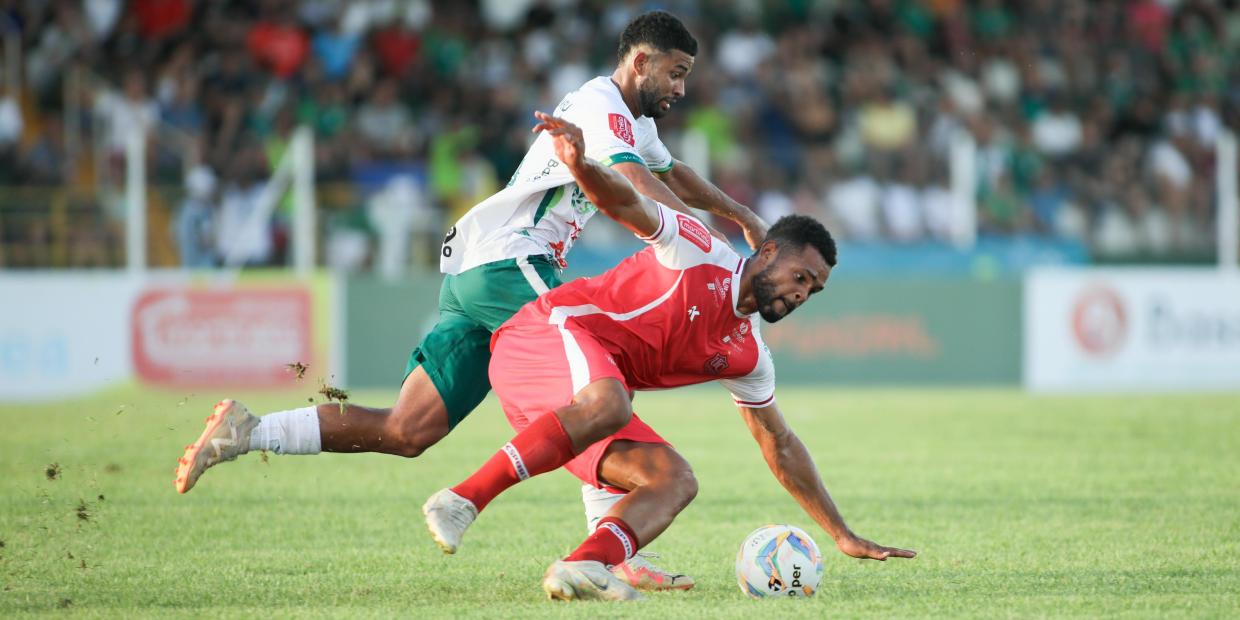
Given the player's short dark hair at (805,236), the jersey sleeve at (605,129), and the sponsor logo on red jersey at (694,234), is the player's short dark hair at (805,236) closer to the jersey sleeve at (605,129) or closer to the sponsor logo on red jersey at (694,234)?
the sponsor logo on red jersey at (694,234)

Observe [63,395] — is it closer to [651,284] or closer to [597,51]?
[597,51]

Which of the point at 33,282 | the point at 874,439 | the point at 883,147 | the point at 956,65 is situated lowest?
the point at 874,439

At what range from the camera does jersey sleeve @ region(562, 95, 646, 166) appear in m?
6.27

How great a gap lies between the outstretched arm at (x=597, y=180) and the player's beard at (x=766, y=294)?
0.48m

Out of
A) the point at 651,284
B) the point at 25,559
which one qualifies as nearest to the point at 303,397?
the point at 25,559

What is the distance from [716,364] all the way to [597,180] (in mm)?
968

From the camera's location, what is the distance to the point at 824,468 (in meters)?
10.3

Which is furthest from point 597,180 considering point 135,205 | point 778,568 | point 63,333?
point 63,333

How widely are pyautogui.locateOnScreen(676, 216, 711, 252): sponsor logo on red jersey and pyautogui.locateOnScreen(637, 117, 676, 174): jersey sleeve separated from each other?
3.02 feet

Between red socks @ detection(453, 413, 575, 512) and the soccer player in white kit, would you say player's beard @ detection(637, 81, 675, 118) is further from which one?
red socks @ detection(453, 413, 575, 512)

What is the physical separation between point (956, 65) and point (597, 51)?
531 cm

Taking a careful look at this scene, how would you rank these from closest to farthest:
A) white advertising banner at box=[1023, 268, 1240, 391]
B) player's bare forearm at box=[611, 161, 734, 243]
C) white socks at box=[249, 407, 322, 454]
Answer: player's bare forearm at box=[611, 161, 734, 243] < white socks at box=[249, 407, 322, 454] < white advertising banner at box=[1023, 268, 1240, 391]

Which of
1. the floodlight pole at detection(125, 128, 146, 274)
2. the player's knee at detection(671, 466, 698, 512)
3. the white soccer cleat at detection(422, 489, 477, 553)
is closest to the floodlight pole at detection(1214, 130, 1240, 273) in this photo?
the floodlight pole at detection(125, 128, 146, 274)

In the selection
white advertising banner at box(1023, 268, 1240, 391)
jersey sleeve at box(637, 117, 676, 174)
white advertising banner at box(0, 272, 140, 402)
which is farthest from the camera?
white advertising banner at box(1023, 268, 1240, 391)
